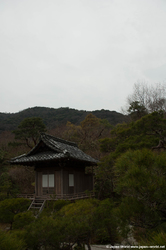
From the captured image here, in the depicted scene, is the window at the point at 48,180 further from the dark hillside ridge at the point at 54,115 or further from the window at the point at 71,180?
the dark hillside ridge at the point at 54,115

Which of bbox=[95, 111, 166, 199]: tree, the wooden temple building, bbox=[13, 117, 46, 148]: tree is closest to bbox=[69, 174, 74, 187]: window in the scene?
the wooden temple building

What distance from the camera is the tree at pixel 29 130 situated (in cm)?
2458

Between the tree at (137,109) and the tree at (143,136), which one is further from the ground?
the tree at (137,109)

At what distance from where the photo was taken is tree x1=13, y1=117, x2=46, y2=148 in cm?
2458

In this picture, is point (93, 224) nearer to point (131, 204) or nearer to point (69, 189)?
point (131, 204)

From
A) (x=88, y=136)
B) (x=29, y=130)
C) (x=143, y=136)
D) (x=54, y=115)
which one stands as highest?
(x=54, y=115)

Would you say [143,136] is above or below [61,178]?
above

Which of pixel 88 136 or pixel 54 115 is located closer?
pixel 88 136

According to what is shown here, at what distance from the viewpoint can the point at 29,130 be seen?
24.9 meters

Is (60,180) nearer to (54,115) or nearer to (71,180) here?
(71,180)

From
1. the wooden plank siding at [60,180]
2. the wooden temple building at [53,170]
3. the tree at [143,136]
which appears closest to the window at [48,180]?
the wooden temple building at [53,170]

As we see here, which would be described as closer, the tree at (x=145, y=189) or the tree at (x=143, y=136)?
the tree at (x=145, y=189)

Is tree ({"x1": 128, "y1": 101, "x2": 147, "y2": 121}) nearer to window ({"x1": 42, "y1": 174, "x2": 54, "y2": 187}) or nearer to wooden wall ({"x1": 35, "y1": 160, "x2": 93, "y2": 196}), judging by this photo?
wooden wall ({"x1": 35, "y1": 160, "x2": 93, "y2": 196})

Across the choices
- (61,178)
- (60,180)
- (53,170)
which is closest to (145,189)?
(61,178)
